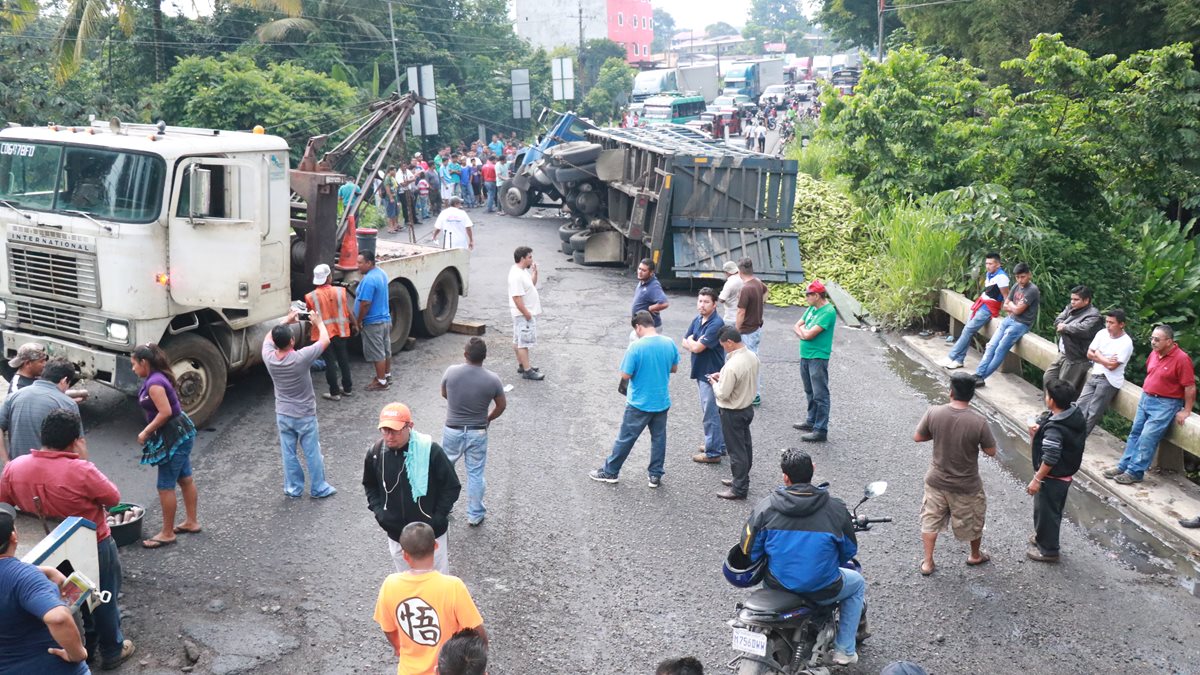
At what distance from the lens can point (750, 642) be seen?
5.29 m

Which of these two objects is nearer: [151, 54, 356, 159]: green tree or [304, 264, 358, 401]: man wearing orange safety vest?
[304, 264, 358, 401]: man wearing orange safety vest

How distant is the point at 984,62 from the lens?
2116 cm

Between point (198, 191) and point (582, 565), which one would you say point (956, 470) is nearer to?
point (582, 565)

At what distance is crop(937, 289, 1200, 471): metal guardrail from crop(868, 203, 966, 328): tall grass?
1.07 meters

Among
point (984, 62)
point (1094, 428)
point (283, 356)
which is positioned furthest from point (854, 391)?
point (984, 62)

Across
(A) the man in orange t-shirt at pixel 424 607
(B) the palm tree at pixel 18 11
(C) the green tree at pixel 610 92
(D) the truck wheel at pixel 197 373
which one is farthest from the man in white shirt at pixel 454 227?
(C) the green tree at pixel 610 92

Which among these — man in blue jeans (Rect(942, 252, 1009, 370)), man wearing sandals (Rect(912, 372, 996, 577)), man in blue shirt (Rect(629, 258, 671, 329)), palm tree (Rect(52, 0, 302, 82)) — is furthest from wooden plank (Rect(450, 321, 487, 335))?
palm tree (Rect(52, 0, 302, 82))

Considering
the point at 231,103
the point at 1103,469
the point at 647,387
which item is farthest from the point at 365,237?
the point at 231,103

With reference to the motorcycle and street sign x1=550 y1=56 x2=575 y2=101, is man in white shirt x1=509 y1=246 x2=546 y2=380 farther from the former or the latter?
street sign x1=550 y1=56 x2=575 y2=101

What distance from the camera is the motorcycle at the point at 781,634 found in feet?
17.6

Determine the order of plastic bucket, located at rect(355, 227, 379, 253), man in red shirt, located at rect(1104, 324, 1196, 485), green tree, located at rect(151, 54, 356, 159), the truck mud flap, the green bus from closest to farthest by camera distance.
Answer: man in red shirt, located at rect(1104, 324, 1196, 485)
plastic bucket, located at rect(355, 227, 379, 253)
the truck mud flap
green tree, located at rect(151, 54, 356, 159)
the green bus

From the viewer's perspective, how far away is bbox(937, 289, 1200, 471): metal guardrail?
340 inches

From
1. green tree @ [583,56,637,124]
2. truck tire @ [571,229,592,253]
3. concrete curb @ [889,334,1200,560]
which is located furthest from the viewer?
green tree @ [583,56,637,124]

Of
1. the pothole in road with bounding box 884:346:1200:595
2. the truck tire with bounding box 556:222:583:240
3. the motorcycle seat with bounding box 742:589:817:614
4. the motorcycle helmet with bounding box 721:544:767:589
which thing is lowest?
the pothole in road with bounding box 884:346:1200:595
